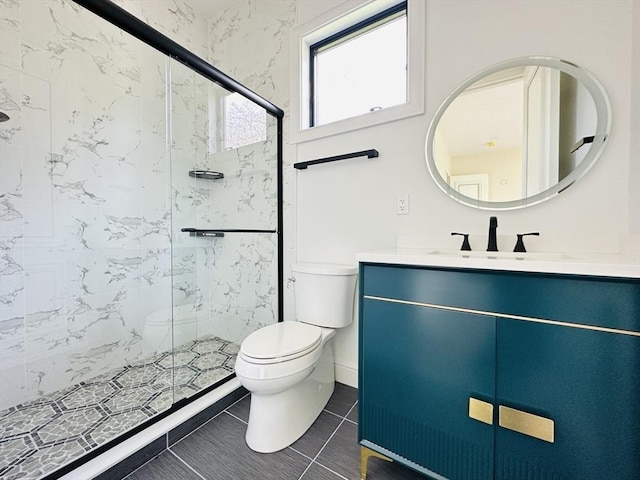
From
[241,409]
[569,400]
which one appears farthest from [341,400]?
[569,400]

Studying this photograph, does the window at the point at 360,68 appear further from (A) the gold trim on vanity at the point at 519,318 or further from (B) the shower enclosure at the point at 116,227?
(A) the gold trim on vanity at the point at 519,318

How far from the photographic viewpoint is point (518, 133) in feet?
4.34

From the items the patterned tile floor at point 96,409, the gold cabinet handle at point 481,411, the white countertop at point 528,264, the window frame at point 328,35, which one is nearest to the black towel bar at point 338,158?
the window frame at point 328,35

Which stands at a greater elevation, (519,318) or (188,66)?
(188,66)

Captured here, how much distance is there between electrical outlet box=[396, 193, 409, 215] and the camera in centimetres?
157

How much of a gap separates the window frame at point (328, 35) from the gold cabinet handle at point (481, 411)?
140cm

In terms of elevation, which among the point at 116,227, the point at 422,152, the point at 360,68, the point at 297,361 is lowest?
the point at 297,361

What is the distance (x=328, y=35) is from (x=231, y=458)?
8.59 ft

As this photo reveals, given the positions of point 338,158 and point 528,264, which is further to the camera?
point 338,158

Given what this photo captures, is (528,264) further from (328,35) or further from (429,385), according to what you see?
(328,35)

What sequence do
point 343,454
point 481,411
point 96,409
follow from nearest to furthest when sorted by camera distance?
point 481,411
point 343,454
point 96,409

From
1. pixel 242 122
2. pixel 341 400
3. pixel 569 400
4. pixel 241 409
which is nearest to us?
pixel 569 400

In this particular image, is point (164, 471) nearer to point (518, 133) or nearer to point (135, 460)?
point (135, 460)

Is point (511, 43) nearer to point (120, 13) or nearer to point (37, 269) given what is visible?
point (120, 13)
